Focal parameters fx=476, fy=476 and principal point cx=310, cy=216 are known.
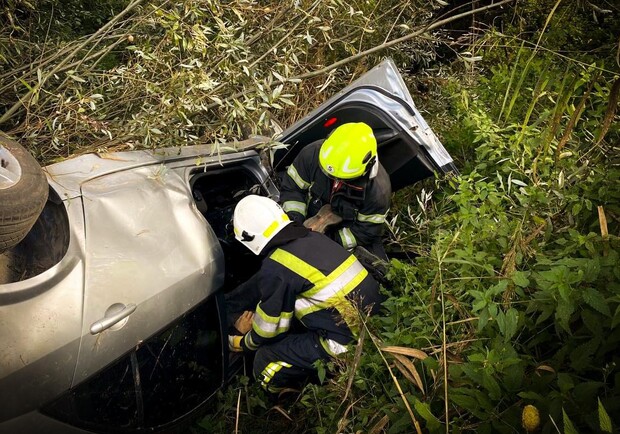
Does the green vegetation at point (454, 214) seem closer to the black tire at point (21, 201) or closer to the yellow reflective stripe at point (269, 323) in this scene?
the yellow reflective stripe at point (269, 323)

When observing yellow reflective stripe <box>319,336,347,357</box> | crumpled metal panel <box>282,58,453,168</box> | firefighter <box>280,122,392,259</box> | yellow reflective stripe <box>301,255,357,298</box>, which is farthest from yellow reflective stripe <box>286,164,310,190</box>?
yellow reflective stripe <box>319,336,347,357</box>

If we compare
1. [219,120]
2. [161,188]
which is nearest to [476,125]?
[219,120]

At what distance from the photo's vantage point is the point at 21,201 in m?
1.78

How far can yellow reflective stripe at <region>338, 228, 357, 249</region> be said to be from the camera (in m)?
3.67

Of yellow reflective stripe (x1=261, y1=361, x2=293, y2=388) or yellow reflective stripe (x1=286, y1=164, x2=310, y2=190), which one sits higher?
yellow reflective stripe (x1=286, y1=164, x2=310, y2=190)

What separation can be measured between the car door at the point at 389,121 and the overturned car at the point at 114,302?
1.03m

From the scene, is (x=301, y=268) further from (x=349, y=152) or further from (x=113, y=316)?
(x=113, y=316)

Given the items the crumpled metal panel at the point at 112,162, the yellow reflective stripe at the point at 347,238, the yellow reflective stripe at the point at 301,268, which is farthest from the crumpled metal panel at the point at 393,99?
the yellow reflective stripe at the point at 301,268

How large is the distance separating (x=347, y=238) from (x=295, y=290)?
3.20ft

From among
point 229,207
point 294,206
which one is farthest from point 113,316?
point 294,206

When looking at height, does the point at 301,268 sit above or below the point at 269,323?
above

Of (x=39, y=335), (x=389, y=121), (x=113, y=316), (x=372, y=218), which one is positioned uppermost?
(x=39, y=335)

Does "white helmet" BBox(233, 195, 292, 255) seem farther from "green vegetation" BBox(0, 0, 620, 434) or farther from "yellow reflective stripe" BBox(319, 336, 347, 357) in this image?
"yellow reflective stripe" BBox(319, 336, 347, 357)

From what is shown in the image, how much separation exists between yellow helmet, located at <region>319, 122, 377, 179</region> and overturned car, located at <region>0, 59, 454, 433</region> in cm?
78
